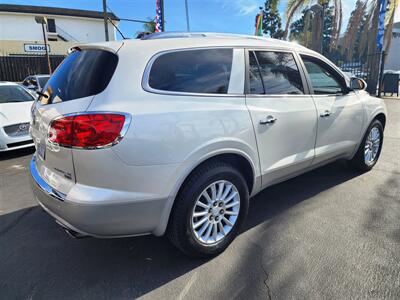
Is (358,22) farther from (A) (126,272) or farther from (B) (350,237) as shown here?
(A) (126,272)

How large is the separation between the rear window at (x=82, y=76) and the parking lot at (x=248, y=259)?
1365 millimetres

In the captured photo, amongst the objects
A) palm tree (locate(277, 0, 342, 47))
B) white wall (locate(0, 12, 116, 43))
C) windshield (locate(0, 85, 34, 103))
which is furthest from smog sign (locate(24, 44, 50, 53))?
windshield (locate(0, 85, 34, 103))

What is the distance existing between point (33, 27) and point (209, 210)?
3912 centimetres

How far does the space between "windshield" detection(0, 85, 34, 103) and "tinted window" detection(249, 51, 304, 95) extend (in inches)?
228

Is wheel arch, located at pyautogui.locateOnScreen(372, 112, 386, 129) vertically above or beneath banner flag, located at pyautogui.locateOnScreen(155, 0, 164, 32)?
beneath

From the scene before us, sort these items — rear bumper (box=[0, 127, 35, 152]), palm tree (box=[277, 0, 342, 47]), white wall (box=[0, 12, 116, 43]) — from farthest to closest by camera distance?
1. white wall (box=[0, 12, 116, 43])
2. palm tree (box=[277, 0, 342, 47])
3. rear bumper (box=[0, 127, 35, 152])

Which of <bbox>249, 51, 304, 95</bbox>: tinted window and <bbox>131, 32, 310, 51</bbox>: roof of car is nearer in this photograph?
<bbox>131, 32, 310, 51</bbox>: roof of car

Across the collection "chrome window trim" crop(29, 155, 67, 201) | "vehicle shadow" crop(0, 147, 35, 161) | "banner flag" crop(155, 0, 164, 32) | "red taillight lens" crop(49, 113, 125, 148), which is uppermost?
"banner flag" crop(155, 0, 164, 32)

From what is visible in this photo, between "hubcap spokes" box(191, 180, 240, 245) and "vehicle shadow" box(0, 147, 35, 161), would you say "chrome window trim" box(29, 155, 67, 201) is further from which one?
"vehicle shadow" box(0, 147, 35, 161)

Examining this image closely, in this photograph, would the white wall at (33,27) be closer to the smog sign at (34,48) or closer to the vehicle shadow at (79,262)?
the smog sign at (34,48)

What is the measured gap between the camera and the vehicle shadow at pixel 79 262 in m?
2.46

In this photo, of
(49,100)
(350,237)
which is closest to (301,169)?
(350,237)

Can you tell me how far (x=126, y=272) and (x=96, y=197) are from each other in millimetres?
815

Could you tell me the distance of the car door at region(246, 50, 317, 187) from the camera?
2.98 meters
